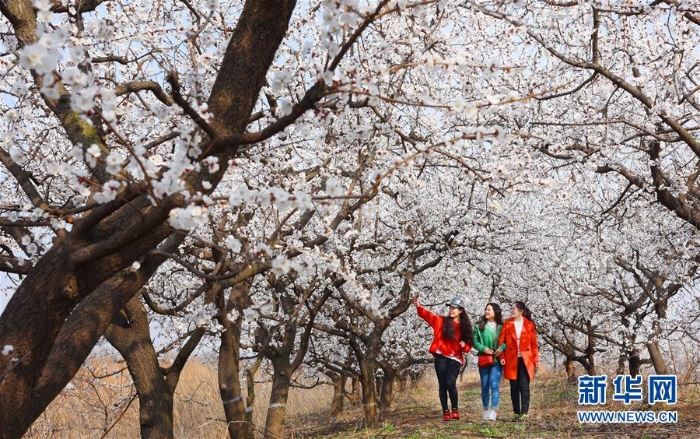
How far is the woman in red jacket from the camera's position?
7.96m

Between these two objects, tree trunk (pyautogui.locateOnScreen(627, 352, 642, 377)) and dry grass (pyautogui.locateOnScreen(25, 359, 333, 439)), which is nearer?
dry grass (pyautogui.locateOnScreen(25, 359, 333, 439))

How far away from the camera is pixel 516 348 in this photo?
7621mm

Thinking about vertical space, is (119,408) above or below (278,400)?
below

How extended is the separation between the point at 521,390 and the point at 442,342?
1.03 m

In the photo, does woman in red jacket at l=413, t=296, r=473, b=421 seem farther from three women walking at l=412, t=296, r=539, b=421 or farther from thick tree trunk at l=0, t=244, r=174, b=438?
thick tree trunk at l=0, t=244, r=174, b=438

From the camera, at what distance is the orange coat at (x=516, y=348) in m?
7.57

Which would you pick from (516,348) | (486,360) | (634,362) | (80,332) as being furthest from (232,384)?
(634,362)

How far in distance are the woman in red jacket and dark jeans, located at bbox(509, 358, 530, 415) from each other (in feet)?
2.11

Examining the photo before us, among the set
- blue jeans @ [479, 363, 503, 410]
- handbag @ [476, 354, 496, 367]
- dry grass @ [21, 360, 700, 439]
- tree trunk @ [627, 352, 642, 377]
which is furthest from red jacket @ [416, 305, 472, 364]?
tree trunk @ [627, 352, 642, 377]

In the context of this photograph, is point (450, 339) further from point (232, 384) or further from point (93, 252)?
point (93, 252)

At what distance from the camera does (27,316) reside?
8.66ft

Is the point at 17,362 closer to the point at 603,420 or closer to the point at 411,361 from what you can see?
the point at 603,420

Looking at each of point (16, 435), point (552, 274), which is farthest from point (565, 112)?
point (16, 435)

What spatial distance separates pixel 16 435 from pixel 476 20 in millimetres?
5157
